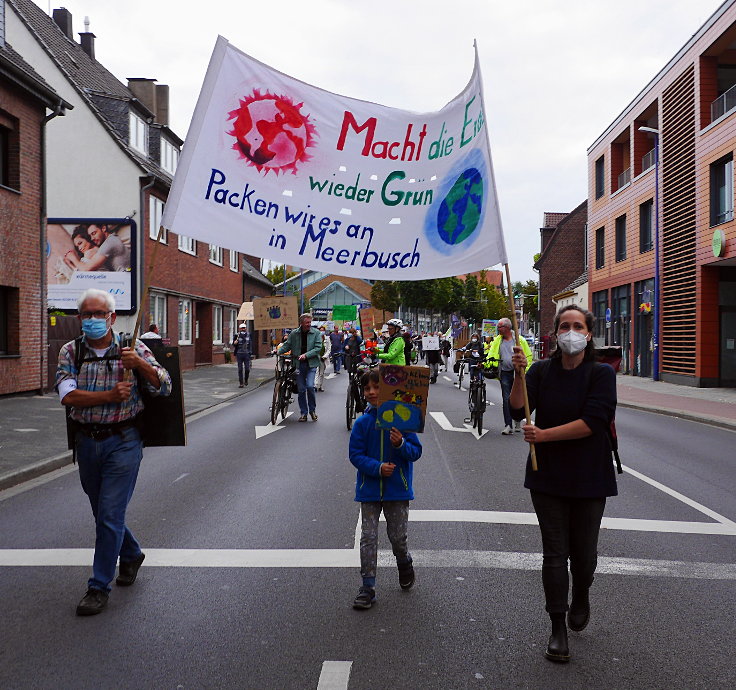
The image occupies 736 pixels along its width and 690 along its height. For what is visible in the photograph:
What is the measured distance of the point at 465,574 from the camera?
15.8ft

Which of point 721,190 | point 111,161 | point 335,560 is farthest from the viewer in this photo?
point 111,161

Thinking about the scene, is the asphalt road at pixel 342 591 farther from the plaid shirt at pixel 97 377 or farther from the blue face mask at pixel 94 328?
the blue face mask at pixel 94 328

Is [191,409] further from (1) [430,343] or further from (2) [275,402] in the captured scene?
(1) [430,343]

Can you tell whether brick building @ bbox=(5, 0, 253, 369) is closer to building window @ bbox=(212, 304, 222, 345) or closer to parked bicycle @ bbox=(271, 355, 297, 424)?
building window @ bbox=(212, 304, 222, 345)

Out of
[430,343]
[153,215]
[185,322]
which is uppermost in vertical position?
[153,215]

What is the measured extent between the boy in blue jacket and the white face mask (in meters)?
1.05

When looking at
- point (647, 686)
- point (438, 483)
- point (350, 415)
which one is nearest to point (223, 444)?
point (350, 415)

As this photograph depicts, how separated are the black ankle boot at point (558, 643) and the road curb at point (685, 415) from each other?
1108 centimetres

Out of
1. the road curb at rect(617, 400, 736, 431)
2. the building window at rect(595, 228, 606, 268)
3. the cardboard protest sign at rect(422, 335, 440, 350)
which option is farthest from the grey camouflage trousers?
the building window at rect(595, 228, 606, 268)

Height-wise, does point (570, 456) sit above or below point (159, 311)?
below

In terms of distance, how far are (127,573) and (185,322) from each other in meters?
27.8

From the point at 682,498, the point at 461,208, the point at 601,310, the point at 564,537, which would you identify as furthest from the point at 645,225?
the point at 564,537

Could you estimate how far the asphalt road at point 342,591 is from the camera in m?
3.45

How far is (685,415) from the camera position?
1534 cm
